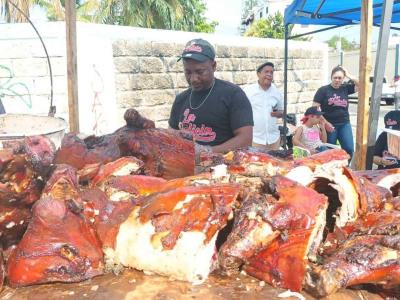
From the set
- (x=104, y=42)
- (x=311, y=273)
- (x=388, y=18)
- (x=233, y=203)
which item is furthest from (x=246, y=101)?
(x=104, y=42)

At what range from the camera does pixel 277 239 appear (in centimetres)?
177

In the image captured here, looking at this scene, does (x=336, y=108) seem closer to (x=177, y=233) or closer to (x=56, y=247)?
(x=177, y=233)

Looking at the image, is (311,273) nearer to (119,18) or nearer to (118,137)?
(118,137)

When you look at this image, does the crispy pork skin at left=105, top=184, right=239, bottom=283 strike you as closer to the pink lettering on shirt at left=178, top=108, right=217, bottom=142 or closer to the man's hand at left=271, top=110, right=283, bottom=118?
the pink lettering on shirt at left=178, top=108, right=217, bottom=142

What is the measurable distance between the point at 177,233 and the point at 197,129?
6.76 feet

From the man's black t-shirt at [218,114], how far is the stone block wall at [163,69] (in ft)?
15.0

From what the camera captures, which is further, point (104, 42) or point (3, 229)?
point (104, 42)

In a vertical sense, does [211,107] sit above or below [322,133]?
above

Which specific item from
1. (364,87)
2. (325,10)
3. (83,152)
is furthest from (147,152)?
(325,10)

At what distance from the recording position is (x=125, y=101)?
8219mm

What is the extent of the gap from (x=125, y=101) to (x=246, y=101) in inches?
194

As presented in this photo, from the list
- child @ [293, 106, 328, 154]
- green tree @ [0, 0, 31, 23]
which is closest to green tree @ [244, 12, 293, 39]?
green tree @ [0, 0, 31, 23]

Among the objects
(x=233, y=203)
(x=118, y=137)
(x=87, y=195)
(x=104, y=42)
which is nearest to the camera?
(x=233, y=203)

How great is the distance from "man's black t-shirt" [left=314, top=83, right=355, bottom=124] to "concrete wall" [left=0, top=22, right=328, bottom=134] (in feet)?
8.72
